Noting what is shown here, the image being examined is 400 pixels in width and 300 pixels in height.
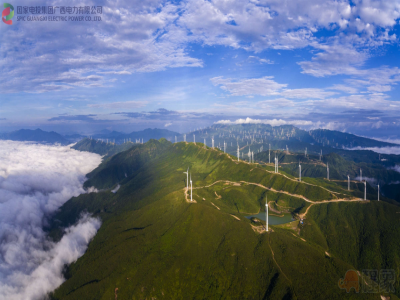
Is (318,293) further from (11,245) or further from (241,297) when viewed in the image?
(11,245)

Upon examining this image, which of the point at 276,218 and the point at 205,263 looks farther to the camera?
the point at 276,218

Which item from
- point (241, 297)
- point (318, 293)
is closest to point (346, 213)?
point (318, 293)
